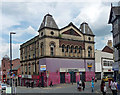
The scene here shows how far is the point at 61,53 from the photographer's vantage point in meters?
40.6

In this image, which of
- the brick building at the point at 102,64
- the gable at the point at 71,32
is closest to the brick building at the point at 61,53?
the gable at the point at 71,32

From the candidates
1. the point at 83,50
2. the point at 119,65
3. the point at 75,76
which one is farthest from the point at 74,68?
the point at 119,65

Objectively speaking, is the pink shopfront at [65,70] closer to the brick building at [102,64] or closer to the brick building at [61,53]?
the brick building at [61,53]

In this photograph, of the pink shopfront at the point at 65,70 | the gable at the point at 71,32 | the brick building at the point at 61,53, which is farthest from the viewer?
the gable at the point at 71,32

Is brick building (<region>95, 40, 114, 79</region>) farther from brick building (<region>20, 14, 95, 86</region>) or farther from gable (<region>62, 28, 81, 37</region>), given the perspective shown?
gable (<region>62, 28, 81, 37</region>)

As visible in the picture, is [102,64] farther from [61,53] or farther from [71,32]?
[61,53]

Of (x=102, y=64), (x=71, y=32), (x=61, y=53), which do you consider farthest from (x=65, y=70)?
(x=102, y=64)

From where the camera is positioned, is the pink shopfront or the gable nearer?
the pink shopfront

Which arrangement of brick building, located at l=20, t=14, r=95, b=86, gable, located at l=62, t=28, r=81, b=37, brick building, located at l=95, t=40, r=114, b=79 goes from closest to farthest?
→ brick building, located at l=20, t=14, r=95, b=86 → gable, located at l=62, t=28, r=81, b=37 → brick building, located at l=95, t=40, r=114, b=79

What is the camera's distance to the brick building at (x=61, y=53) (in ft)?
127

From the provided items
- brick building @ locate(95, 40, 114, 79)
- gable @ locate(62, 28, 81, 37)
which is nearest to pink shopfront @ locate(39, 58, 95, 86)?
brick building @ locate(95, 40, 114, 79)

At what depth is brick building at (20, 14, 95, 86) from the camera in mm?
38750

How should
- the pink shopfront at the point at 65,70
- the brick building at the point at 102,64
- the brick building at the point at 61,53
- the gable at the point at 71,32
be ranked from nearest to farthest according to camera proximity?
the pink shopfront at the point at 65,70 → the brick building at the point at 61,53 → the gable at the point at 71,32 → the brick building at the point at 102,64

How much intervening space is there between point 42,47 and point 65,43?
18.4ft
